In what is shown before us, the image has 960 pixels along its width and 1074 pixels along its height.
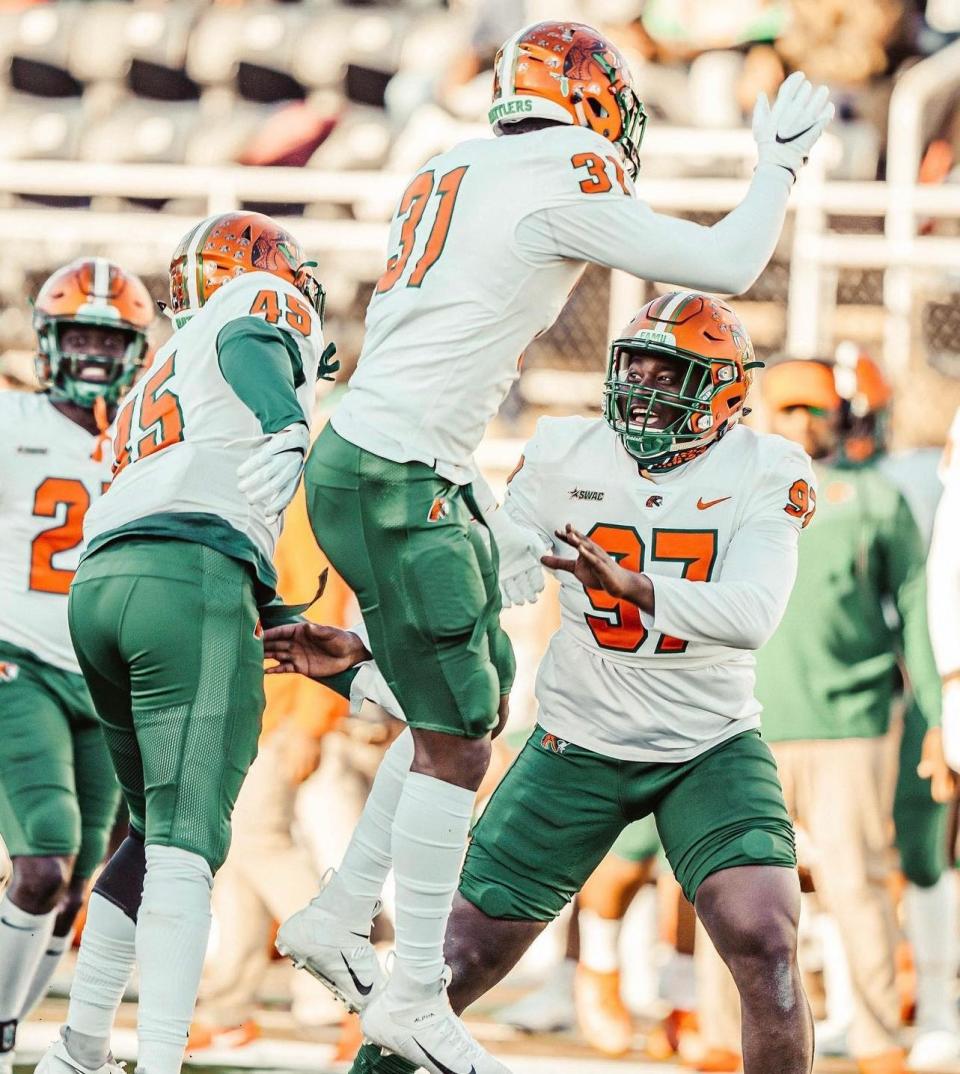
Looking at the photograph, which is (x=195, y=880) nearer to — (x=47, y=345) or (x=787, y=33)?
(x=47, y=345)

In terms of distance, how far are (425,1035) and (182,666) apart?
83cm

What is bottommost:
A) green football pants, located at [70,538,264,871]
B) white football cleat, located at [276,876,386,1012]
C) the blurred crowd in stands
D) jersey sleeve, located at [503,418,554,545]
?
white football cleat, located at [276,876,386,1012]

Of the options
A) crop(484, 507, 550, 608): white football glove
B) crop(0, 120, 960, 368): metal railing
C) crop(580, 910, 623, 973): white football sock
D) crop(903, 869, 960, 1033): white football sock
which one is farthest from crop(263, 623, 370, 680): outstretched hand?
crop(0, 120, 960, 368): metal railing

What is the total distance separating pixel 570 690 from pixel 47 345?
209 centimetres

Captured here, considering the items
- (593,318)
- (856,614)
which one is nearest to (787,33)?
(593,318)

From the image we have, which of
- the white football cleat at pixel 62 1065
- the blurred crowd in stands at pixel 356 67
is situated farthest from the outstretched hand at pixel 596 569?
the blurred crowd in stands at pixel 356 67

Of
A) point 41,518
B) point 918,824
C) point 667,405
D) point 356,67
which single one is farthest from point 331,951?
point 356,67

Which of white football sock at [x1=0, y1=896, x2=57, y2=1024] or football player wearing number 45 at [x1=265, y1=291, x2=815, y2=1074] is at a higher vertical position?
football player wearing number 45 at [x1=265, y1=291, x2=815, y2=1074]

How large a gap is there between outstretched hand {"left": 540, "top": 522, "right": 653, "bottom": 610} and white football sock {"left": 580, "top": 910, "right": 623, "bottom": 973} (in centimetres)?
259

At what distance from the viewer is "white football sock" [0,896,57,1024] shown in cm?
506

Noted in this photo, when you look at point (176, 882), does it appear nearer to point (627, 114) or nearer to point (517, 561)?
point (517, 561)

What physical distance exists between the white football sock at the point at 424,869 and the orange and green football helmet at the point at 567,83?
1.25 meters

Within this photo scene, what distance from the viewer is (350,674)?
422 cm

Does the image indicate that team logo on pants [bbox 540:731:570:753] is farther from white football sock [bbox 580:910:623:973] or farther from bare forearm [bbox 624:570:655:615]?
white football sock [bbox 580:910:623:973]
